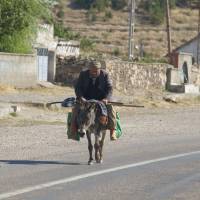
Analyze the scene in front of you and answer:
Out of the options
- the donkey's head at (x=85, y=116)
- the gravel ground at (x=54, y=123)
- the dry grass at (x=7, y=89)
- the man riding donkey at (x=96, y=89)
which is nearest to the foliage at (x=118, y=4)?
the gravel ground at (x=54, y=123)

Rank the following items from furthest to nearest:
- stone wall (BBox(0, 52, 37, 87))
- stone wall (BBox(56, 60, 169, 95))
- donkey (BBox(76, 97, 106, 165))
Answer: stone wall (BBox(56, 60, 169, 95)) < stone wall (BBox(0, 52, 37, 87)) < donkey (BBox(76, 97, 106, 165))

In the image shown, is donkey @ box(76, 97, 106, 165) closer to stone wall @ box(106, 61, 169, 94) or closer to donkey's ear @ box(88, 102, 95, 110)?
donkey's ear @ box(88, 102, 95, 110)

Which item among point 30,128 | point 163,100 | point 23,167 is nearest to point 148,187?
point 23,167

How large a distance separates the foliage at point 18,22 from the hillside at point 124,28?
4717cm

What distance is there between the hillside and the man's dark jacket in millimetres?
73986

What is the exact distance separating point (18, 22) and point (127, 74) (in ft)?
23.5

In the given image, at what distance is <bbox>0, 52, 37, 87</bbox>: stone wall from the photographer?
38156 millimetres

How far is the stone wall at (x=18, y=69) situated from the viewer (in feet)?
125

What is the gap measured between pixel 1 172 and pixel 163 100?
28597 mm

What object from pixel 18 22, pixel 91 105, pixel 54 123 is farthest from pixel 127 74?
pixel 91 105

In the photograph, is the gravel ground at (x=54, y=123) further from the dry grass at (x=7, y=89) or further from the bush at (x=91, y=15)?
the bush at (x=91, y=15)

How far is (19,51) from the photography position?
41.6 metres

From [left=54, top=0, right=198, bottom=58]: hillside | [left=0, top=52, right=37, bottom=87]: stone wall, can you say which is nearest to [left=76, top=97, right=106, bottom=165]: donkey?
[left=0, top=52, right=37, bottom=87]: stone wall

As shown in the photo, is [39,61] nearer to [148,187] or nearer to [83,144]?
[83,144]
